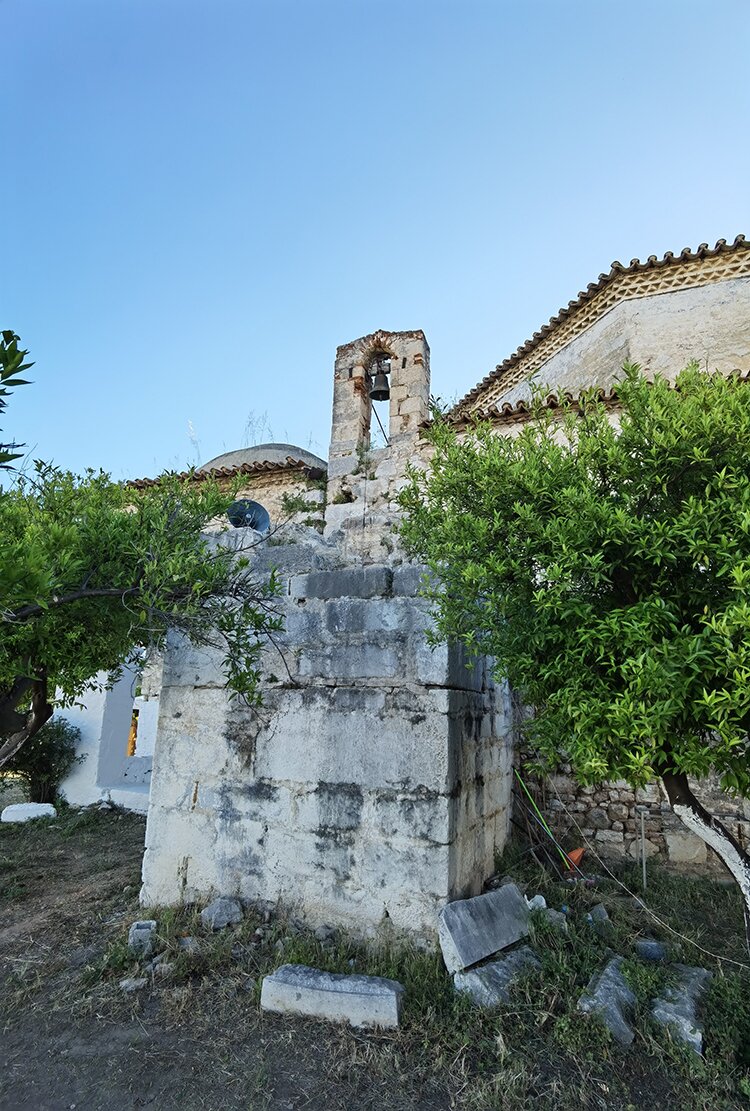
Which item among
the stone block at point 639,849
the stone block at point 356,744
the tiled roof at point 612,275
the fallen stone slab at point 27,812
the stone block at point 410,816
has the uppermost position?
the tiled roof at point 612,275

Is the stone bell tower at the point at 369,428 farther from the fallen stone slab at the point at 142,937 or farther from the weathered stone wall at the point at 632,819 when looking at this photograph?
the fallen stone slab at the point at 142,937

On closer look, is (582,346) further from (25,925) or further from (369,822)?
(25,925)

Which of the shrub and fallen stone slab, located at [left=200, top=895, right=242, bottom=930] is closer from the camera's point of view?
fallen stone slab, located at [left=200, top=895, right=242, bottom=930]

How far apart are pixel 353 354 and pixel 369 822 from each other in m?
7.46

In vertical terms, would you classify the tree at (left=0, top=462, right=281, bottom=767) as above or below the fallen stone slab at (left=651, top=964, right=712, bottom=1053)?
above

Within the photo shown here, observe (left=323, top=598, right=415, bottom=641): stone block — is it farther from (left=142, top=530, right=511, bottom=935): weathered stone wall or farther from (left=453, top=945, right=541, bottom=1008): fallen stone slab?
(left=453, top=945, right=541, bottom=1008): fallen stone slab

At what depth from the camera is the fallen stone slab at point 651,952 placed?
3688 millimetres

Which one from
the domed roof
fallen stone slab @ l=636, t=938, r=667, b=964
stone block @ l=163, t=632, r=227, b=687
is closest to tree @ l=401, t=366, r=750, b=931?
fallen stone slab @ l=636, t=938, r=667, b=964

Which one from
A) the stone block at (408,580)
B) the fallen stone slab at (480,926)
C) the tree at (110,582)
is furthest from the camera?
the stone block at (408,580)

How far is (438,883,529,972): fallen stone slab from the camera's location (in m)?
3.26

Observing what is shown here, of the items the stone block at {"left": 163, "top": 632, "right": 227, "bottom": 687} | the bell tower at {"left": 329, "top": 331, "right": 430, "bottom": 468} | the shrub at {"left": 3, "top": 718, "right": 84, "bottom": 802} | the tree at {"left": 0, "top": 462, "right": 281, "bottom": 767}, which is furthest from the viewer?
the shrub at {"left": 3, "top": 718, "right": 84, "bottom": 802}

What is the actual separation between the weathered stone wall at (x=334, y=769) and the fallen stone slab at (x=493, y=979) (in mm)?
382

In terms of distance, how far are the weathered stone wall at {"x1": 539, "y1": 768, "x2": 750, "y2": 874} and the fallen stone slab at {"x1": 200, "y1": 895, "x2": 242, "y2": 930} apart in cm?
364

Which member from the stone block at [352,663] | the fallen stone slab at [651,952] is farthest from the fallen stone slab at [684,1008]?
the stone block at [352,663]
